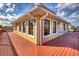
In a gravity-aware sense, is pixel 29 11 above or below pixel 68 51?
above

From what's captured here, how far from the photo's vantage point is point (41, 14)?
2.97 m

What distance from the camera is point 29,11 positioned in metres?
2.99

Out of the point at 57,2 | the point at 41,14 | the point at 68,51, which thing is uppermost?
the point at 57,2

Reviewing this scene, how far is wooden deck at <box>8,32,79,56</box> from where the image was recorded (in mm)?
3000

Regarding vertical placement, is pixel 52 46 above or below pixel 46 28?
below

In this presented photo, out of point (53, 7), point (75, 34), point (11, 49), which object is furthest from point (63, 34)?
point (11, 49)

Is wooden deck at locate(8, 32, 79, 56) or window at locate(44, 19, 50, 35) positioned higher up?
window at locate(44, 19, 50, 35)

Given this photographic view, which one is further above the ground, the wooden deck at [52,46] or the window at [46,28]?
the window at [46,28]

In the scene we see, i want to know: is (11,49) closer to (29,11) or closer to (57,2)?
(29,11)

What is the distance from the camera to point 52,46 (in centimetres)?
302

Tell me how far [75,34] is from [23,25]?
0.91 m

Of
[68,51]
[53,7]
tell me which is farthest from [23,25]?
[68,51]

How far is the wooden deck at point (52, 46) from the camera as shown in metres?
3.00

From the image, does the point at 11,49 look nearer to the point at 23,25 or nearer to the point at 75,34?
the point at 23,25
